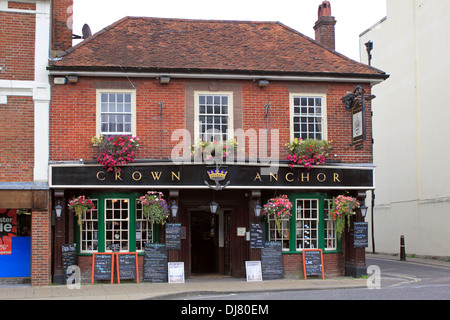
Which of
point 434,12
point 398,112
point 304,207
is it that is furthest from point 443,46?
point 304,207

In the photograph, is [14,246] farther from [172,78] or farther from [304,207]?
[304,207]

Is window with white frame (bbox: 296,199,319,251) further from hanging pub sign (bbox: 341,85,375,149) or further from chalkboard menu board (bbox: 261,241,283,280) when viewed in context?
hanging pub sign (bbox: 341,85,375,149)

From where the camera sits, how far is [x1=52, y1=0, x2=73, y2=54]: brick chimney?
17672 millimetres

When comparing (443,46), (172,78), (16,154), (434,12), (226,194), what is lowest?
(226,194)

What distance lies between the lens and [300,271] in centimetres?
1753

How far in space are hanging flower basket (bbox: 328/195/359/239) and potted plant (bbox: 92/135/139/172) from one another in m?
6.08

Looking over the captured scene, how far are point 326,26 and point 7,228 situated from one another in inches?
481

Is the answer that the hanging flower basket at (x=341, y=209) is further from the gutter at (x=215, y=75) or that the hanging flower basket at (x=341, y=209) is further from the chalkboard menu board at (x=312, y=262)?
the gutter at (x=215, y=75)

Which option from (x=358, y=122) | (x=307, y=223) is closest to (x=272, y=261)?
(x=307, y=223)

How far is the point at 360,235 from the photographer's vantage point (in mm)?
17344

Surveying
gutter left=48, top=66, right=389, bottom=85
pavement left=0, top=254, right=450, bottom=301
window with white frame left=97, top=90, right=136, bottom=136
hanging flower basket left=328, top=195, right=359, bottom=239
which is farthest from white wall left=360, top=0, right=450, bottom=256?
window with white frame left=97, top=90, right=136, bottom=136
